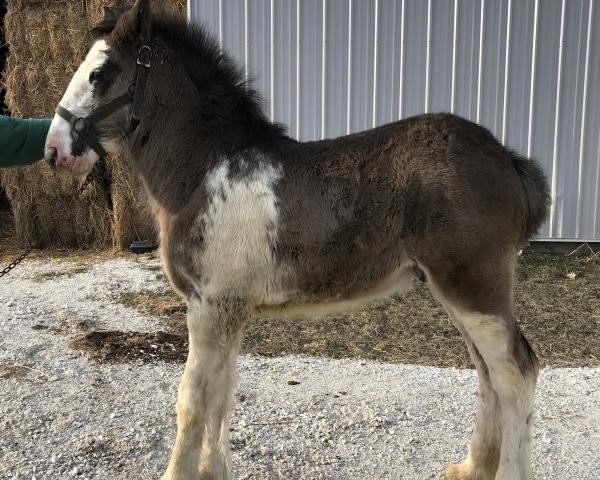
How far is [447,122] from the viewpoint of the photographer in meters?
2.71

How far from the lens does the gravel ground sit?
123 inches

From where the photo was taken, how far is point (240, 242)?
262cm

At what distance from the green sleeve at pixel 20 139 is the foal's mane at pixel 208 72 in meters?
0.65

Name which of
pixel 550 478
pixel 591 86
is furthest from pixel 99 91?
pixel 591 86

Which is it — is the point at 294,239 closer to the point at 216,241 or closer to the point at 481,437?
the point at 216,241

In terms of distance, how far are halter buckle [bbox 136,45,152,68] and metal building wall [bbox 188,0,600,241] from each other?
446 cm

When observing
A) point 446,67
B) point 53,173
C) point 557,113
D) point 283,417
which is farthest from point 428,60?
point 283,417

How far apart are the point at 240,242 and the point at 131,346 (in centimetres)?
238

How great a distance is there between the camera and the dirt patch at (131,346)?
445 centimetres

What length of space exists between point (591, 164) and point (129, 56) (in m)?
6.09

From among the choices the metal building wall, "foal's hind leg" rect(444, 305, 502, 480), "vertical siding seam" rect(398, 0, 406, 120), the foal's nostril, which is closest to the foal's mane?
the foal's nostril

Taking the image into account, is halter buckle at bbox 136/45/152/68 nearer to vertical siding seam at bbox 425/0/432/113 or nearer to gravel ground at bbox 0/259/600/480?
gravel ground at bbox 0/259/600/480

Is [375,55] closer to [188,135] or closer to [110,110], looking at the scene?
[188,135]

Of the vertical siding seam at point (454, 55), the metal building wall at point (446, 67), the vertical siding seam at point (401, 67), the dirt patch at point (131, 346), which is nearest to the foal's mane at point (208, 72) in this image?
the dirt patch at point (131, 346)
